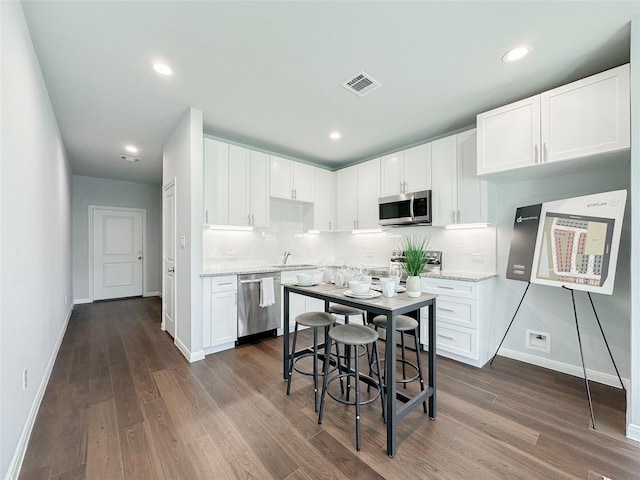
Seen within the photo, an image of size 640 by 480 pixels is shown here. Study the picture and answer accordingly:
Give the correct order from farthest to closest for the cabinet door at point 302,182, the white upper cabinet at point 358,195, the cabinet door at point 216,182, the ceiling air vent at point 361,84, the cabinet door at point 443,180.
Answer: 1. the cabinet door at point 302,182
2. the white upper cabinet at point 358,195
3. the cabinet door at point 216,182
4. the cabinet door at point 443,180
5. the ceiling air vent at point 361,84

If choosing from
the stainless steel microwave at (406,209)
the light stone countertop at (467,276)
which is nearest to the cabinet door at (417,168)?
the stainless steel microwave at (406,209)

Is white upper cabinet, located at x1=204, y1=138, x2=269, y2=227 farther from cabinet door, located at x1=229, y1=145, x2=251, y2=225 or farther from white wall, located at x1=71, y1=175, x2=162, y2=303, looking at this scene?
white wall, located at x1=71, y1=175, x2=162, y2=303

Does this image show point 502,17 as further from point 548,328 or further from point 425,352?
point 425,352

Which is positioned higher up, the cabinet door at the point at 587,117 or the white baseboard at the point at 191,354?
the cabinet door at the point at 587,117

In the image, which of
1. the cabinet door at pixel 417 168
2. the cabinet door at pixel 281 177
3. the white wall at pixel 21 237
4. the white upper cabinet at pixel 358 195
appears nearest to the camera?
the white wall at pixel 21 237

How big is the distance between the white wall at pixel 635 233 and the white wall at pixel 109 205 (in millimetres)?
7718

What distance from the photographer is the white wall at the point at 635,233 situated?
178 cm

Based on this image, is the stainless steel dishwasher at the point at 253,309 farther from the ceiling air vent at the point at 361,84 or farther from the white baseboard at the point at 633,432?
the white baseboard at the point at 633,432

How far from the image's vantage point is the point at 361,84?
97.3 inches

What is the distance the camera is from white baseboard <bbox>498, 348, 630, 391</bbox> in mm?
2475

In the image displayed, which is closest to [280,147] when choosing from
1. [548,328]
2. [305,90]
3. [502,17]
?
[305,90]

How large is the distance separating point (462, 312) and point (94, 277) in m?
7.09

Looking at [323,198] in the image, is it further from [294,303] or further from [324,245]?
[294,303]

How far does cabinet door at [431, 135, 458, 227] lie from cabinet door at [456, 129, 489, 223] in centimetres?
6
